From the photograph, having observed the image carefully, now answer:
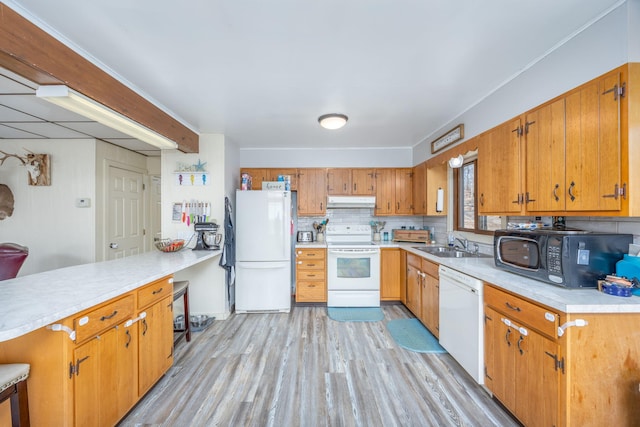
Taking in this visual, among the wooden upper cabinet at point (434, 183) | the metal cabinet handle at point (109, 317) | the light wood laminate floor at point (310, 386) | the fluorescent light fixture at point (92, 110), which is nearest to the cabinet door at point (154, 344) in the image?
the light wood laminate floor at point (310, 386)

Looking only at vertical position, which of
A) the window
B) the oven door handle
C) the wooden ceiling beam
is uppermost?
the wooden ceiling beam

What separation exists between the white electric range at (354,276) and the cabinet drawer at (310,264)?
0.15 metres

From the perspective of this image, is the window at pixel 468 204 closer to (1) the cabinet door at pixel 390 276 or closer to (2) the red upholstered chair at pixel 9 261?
(1) the cabinet door at pixel 390 276

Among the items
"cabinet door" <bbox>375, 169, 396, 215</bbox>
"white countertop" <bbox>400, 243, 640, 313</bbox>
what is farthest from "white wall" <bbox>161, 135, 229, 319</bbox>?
"white countertop" <bbox>400, 243, 640, 313</bbox>

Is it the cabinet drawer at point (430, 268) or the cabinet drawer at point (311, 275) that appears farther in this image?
the cabinet drawer at point (311, 275)

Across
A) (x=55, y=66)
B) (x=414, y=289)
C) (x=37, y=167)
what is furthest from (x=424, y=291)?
(x=37, y=167)

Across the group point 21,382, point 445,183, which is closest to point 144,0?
point 21,382

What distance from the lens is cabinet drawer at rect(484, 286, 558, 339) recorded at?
4.30ft

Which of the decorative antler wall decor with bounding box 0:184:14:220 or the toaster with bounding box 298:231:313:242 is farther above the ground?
the decorative antler wall decor with bounding box 0:184:14:220

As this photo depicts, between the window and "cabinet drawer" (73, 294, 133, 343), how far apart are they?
335 cm

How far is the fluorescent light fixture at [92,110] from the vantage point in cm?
150

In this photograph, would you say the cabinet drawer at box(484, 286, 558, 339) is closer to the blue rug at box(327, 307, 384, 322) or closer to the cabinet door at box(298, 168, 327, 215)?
the blue rug at box(327, 307, 384, 322)

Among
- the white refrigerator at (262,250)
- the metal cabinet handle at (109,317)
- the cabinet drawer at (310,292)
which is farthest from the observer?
the cabinet drawer at (310,292)

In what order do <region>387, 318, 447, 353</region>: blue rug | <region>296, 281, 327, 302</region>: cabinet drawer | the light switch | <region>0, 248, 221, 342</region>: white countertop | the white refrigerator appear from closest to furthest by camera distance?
<region>0, 248, 221, 342</region>: white countertop
<region>387, 318, 447, 353</region>: blue rug
the light switch
the white refrigerator
<region>296, 281, 327, 302</region>: cabinet drawer
